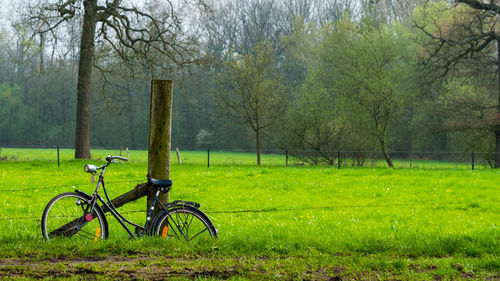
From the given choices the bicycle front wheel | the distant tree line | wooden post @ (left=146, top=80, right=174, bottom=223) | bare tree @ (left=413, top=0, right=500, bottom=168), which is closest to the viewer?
the bicycle front wheel

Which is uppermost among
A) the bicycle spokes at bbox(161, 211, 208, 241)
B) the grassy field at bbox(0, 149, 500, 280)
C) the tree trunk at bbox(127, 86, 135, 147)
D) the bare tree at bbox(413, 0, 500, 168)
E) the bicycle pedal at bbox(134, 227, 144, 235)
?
the bare tree at bbox(413, 0, 500, 168)

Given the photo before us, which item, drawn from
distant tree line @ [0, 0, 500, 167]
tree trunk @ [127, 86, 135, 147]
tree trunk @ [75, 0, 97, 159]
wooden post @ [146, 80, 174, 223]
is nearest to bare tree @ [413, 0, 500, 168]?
distant tree line @ [0, 0, 500, 167]

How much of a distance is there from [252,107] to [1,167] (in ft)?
48.3

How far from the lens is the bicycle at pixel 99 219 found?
6.04 meters

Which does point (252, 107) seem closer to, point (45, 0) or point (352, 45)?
point (352, 45)

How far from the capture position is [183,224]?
6176 millimetres

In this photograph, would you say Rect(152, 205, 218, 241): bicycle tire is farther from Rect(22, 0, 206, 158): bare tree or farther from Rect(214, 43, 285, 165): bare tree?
Rect(214, 43, 285, 165): bare tree

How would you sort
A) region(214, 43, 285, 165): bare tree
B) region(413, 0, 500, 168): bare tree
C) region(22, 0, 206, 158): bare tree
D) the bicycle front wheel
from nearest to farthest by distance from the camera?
the bicycle front wheel
region(22, 0, 206, 158): bare tree
region(413, 0, 500, 168): bare tree
region(214, 43, 285, 165): bare tree

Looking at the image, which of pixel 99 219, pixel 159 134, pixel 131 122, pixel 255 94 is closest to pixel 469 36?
pixel 255 94

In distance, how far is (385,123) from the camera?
3009 centimetres

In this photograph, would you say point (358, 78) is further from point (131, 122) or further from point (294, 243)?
point (131, 122)

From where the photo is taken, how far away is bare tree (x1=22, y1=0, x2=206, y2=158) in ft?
83.3

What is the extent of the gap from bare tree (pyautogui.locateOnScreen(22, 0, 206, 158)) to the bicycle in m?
20.8

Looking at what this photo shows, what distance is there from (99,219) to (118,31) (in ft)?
73.7
